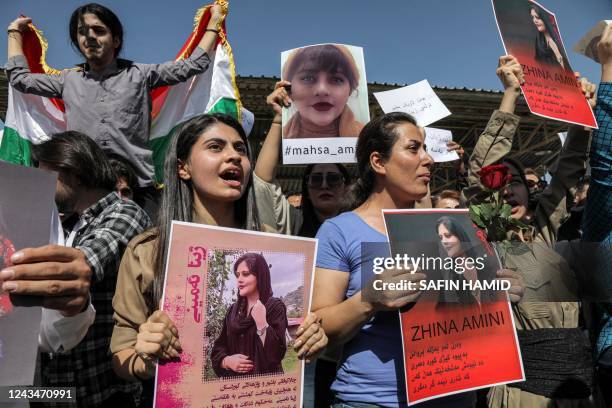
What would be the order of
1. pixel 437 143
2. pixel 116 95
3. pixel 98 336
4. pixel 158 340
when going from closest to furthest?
pixel 158 340 < pixel 98 336 < pixel 116 95 < pixel 437 143

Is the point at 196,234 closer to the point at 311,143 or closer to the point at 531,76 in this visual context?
the point at 311,143

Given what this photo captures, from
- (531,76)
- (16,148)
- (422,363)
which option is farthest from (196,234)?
(16,148)

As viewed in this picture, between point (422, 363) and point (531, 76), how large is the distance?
1.58 metres

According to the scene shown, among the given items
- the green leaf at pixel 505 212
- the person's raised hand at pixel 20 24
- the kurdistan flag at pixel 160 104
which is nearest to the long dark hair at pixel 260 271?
the green leaf at pixel 505 212

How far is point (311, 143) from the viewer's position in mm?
2738

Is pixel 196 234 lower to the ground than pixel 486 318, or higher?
higher

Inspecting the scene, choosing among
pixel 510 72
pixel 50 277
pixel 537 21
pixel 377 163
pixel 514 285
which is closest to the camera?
pixel 50 277

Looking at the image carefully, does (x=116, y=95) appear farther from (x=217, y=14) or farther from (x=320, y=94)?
(x=320, y=94)

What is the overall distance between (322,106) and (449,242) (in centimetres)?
155

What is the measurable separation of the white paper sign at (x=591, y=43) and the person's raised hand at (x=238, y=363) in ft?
6.01

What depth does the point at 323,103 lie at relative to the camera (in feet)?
9.27

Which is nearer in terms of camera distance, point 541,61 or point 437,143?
point 541,61

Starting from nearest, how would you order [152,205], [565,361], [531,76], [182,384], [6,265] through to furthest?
[6,265] < [182,384] < [565,361] < [531,76] < [152,205]

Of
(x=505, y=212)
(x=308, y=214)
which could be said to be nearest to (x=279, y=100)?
(x=308, y=214)
